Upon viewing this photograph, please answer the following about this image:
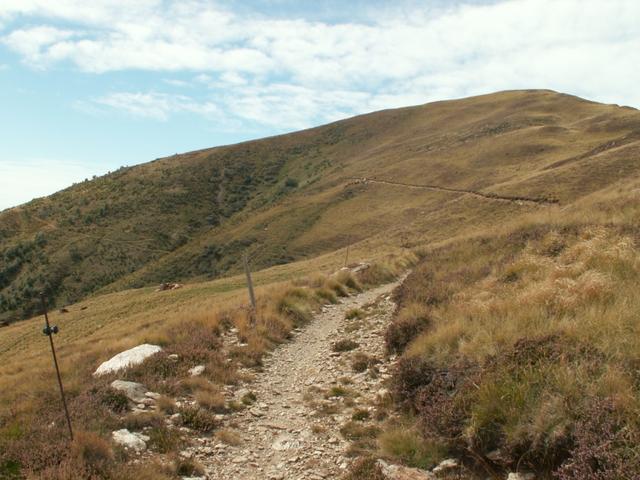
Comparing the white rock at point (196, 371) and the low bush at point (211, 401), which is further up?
the white rock at point (196, 371)

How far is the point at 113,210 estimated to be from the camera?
9388 centimetres

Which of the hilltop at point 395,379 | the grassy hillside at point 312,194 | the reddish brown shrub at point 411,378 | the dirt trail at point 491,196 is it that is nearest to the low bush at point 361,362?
the hilltop at point 395,379

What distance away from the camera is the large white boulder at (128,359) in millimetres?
10008

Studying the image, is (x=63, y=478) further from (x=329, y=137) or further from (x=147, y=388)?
(x=329, y=137)

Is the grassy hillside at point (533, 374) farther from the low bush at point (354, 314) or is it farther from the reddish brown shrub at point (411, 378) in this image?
the low bush at point (354, 314)

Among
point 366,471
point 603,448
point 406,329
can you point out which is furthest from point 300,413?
point 603,448

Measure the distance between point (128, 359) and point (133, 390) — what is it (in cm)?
202

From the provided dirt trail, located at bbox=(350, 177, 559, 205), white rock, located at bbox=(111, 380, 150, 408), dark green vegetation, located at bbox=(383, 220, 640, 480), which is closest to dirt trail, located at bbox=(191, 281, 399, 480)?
dark green vegetation, located at bbox=(383, 220, 640, 480)

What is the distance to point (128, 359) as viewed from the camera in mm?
10484

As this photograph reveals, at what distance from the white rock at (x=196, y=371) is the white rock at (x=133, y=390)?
1177 millimetres

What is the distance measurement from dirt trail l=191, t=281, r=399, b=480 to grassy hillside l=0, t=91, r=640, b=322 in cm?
2856

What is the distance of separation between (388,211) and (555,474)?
5754 cm

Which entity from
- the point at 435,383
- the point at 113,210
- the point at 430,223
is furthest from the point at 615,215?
the point at 113,210

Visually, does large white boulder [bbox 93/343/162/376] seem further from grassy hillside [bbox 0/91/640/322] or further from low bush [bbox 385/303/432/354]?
grassy hillside [bbox 0/91/640/322]
